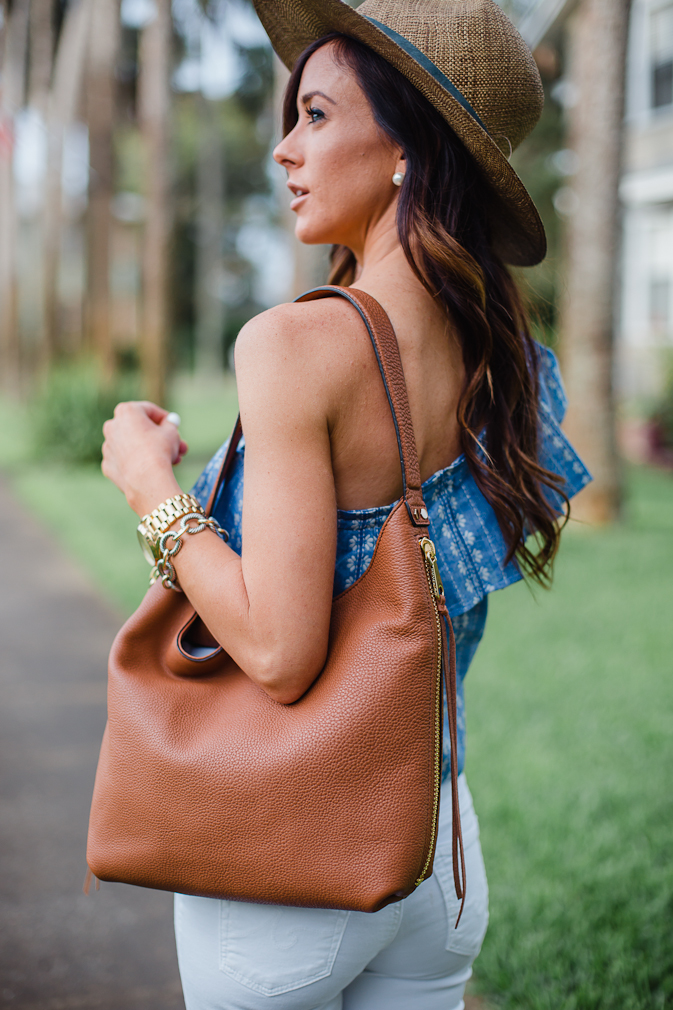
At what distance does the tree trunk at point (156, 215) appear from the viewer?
12094 millimetres

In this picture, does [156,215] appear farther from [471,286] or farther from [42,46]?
[471,286]

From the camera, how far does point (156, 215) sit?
41.2ft

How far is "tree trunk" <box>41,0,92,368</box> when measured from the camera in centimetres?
1631

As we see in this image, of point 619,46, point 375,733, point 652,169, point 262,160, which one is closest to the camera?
point 375,733

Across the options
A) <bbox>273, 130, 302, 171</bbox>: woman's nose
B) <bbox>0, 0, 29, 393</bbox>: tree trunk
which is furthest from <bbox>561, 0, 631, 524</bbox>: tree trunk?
<bbox>0, 0, 29, 393</bbox>: tree trunk

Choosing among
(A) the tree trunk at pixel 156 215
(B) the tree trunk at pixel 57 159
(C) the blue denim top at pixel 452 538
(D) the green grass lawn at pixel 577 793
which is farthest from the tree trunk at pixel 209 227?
(C) the blue denim top at pixel 452 538

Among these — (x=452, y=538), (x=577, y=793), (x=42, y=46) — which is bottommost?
(x=577, y=793)

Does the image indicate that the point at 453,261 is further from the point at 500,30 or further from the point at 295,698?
the point at 295,698

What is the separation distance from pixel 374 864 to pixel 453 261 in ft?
2.68

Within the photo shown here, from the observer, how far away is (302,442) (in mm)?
1090

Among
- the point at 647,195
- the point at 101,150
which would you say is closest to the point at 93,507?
the point at 101,150

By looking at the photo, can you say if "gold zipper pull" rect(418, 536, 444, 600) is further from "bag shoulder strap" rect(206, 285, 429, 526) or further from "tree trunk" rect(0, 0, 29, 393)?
"tree trunk" rect(0, 0, 29, 393)

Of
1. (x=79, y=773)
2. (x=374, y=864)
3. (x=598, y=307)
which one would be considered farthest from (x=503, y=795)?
(x=598, y=307)

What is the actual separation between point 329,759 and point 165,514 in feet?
1.33
